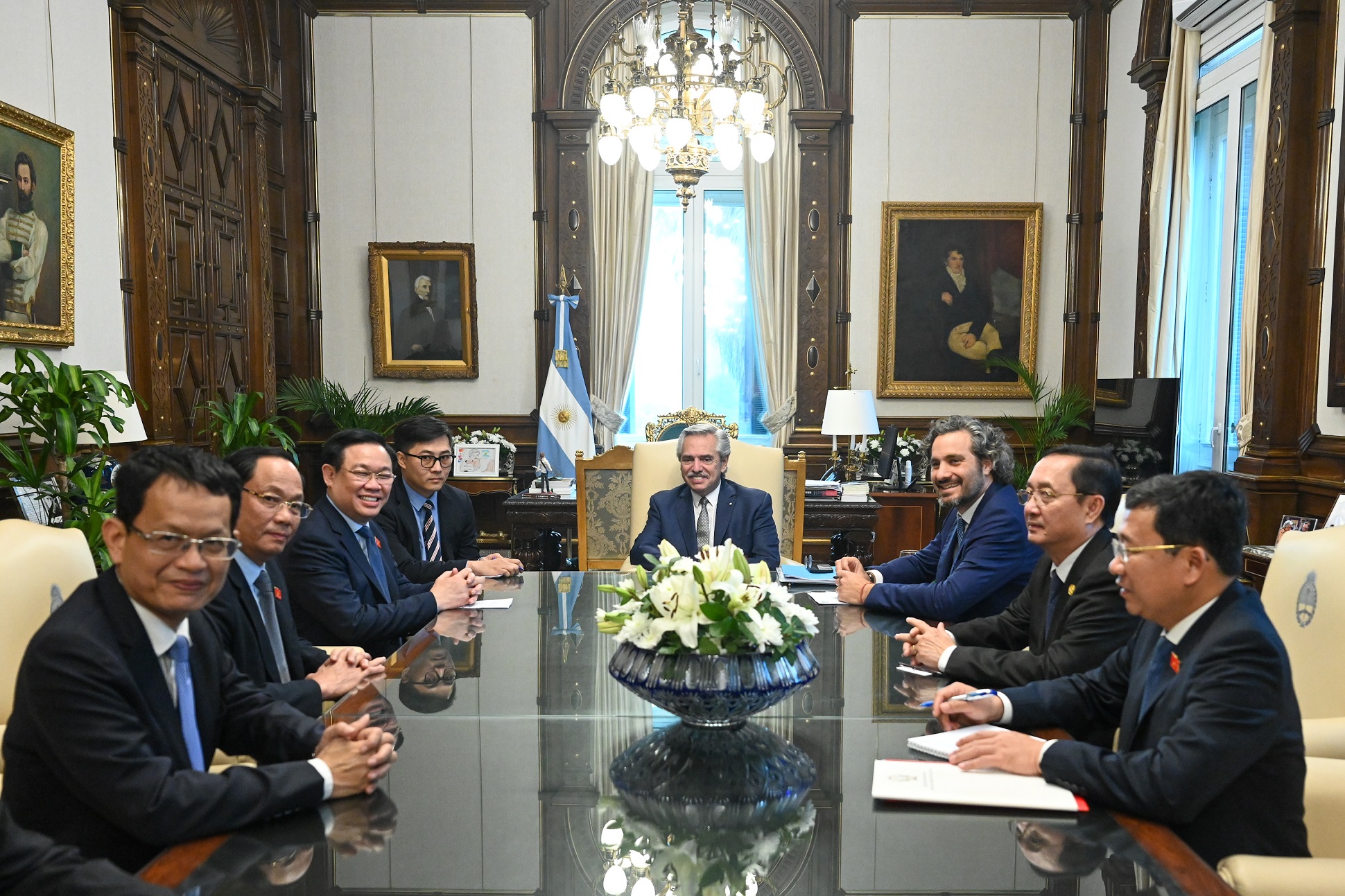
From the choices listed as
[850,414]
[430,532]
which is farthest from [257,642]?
[850,414]

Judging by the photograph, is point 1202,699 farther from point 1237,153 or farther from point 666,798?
point 1237,153

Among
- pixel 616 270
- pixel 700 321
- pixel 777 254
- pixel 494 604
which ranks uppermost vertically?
pixel 777 254

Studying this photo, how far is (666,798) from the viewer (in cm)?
173

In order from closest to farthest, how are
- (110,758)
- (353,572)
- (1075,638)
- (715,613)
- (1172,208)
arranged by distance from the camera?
(110,758) → (715,613) → (1075,638) → (353,572) → (1172,208)

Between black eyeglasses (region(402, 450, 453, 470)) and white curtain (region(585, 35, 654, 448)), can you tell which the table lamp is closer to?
white curtain (region(585, 35, 654, 448))

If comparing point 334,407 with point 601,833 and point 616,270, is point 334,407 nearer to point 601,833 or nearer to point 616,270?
point 616,270

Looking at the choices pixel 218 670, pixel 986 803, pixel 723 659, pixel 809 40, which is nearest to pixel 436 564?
pixel 218 670

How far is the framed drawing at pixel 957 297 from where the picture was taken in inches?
317

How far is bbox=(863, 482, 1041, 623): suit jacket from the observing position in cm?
334

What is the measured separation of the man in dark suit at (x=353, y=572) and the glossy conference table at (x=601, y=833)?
0.95m

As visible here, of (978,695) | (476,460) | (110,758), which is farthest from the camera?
(476,460)

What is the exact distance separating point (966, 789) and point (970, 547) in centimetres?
175

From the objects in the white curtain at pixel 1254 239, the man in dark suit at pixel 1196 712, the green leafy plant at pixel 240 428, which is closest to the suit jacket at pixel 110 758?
the man in dark suit at pixel 1196 712

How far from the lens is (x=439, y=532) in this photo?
441cm
